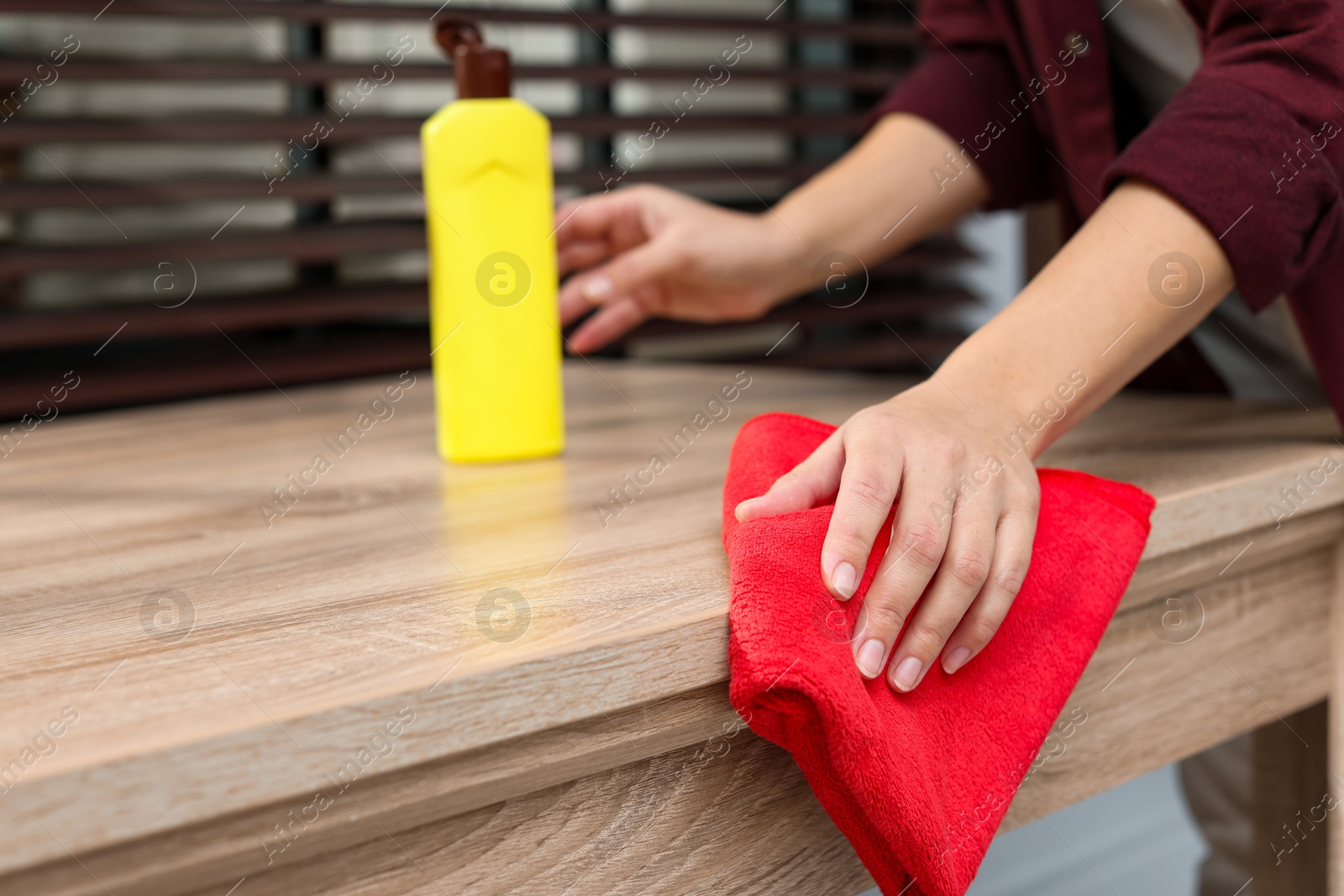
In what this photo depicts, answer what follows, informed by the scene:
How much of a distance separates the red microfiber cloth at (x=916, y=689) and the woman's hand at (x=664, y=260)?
14.3 inches

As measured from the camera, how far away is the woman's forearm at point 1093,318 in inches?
20.6

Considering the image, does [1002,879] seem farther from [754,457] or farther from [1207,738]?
[754,457]

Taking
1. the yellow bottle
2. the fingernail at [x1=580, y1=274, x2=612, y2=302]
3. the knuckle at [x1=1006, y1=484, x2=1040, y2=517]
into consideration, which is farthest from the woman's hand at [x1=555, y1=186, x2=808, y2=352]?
the knuckle at [x1=1006, y1=484, x2=1040, y2=517]

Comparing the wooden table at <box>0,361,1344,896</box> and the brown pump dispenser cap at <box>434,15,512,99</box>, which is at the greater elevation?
the brown pump dispenser cap at <box>434,15,512,99</box>

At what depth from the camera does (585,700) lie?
377mm

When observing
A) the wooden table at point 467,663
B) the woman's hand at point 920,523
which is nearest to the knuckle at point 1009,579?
the woman's hand at point 920,523

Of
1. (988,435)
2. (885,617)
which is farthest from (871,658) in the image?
(988,435)

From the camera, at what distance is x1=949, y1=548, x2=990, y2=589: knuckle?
1.41 feet

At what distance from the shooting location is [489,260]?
682mm

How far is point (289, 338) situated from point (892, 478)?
0.87 meters

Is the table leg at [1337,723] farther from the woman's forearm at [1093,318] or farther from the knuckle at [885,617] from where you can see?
the knuckle at [885,617]

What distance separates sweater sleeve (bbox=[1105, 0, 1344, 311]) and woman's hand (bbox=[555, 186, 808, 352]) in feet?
1.08

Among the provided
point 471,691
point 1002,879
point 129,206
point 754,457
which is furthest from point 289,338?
point 1002,879

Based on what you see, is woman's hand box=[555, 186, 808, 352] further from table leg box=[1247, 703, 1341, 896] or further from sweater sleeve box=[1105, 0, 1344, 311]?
table leg box=[1247, 703, 1341, 896]
